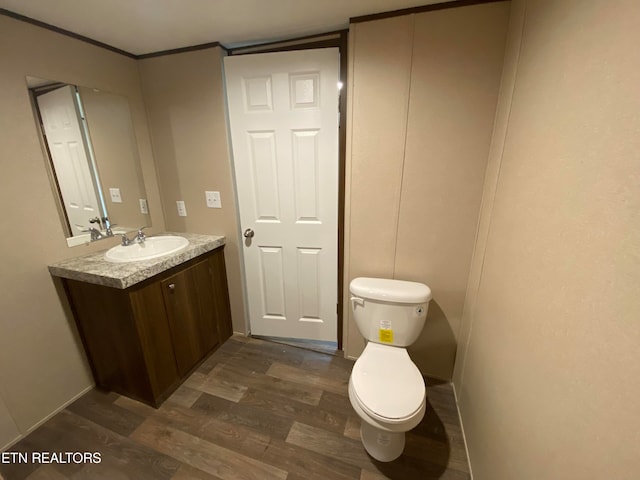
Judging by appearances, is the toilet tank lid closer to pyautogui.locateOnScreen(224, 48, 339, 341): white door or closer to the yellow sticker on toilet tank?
the yellow sticker on toilet tank

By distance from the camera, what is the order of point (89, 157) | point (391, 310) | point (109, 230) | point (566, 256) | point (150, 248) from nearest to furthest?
point (566, 256) < point (391, 310) < point (89, 157) < point (109, 230) < point (150, 248)

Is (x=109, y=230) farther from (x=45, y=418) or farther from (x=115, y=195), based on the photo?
(x=45, y=418)

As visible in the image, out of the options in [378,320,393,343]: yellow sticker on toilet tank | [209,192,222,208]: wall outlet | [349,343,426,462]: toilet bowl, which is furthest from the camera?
[209,192,222,208]: wall outlet

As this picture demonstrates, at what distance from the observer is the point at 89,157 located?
157 cm

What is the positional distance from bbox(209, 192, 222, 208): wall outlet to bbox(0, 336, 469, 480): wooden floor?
3.91ft

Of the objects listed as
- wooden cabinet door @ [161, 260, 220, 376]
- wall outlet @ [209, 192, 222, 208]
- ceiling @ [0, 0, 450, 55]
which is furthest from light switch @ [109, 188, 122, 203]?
ceiling @ [0, 0, 450, 55]

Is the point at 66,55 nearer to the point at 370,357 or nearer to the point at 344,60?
the point at 344,60

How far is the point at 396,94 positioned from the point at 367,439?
5.87 feet

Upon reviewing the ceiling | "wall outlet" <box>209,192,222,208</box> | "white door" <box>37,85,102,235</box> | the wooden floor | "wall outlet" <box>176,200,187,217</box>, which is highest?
the ceiling

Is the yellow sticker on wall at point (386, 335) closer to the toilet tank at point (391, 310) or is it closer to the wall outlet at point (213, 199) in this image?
the toilet tank at point (391, 310)

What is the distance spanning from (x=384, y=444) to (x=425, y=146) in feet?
4.98

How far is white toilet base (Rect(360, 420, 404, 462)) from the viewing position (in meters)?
1.21

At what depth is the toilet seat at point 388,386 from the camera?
1.06 meters

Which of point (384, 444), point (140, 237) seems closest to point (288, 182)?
point (140, 237)
